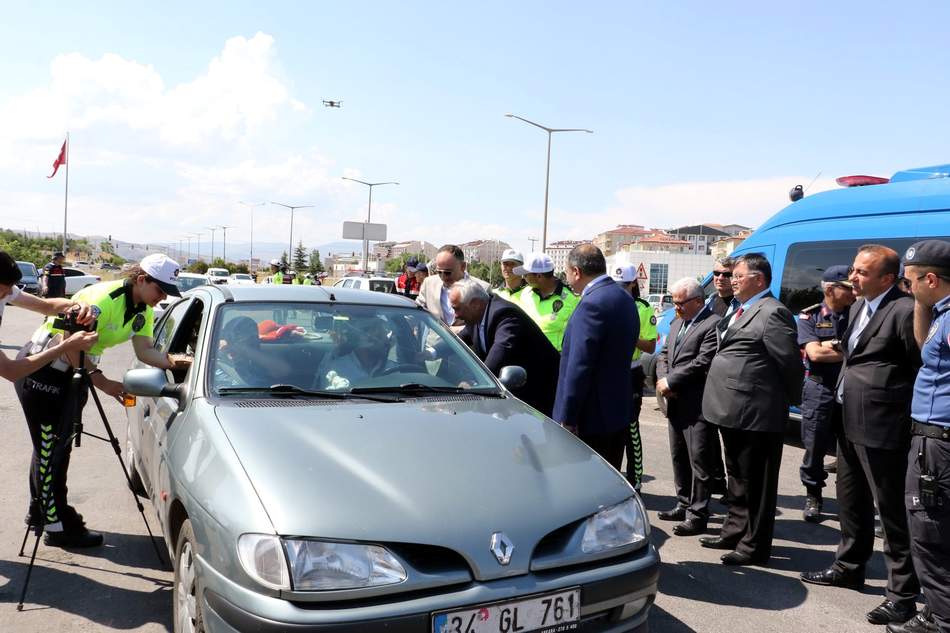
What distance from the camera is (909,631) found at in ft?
11.8

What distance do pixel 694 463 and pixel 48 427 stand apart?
4295 millimetres

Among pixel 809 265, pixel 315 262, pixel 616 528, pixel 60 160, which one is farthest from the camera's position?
pixel 315 262

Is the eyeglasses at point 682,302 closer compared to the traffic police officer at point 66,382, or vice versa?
the traffic police officer at point 66,382

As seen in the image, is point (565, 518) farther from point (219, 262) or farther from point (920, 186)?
point (219, 262)

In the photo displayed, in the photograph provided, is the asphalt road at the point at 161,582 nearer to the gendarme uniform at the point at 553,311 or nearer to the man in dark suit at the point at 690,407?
the man in dark suit at the point at 690,407

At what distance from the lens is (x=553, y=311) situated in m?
6.41

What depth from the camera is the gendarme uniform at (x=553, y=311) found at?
6375 mm

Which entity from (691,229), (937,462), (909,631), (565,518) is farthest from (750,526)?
(691,229)

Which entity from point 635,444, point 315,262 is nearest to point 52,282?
point 635,444

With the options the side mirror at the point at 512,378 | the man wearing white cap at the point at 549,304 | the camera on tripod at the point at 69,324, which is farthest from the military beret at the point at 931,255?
the camera on tripod at the point at 69,324

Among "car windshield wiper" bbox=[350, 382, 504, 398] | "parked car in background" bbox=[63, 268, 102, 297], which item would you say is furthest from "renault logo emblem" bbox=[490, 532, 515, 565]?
"parked car in background" bbox=[63, 268, 102, 297]

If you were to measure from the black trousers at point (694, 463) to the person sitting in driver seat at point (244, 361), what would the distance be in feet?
10.4

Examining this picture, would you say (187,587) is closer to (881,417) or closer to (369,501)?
(369,501)

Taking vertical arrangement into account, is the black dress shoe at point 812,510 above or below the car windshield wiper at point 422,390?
below
